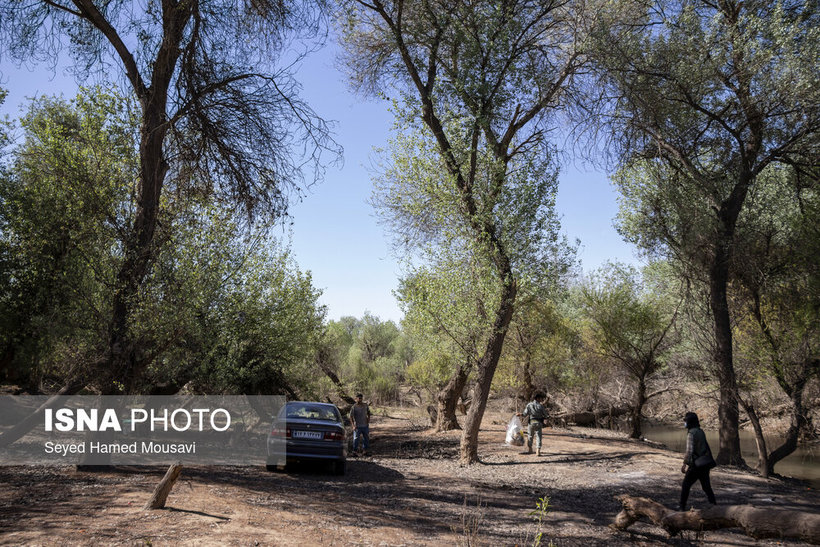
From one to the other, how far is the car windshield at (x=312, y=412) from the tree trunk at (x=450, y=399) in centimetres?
844

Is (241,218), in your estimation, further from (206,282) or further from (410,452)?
(410,452)

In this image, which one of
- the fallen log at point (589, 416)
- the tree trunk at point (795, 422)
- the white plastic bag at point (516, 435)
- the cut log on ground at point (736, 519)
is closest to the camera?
the cut log on ground at point (736, 519)

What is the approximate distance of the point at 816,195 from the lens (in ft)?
47.8

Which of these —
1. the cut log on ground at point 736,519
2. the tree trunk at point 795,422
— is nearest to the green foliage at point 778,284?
the tree trunk at point 795,422

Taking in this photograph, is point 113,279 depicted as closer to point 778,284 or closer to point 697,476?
point 697,476

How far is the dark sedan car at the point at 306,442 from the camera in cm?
1193

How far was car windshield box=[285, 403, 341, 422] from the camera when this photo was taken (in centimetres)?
1258

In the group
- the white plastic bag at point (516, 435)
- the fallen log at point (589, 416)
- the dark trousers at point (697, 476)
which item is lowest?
the fallen log at point (589, 416)

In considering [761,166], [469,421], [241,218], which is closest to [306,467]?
[469,421]

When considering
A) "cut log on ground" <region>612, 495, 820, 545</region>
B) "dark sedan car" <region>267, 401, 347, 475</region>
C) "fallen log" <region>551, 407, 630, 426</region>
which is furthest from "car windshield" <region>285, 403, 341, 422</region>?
"fallen log" <region>551, 407, 630, 426</region>

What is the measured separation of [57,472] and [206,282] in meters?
4.63

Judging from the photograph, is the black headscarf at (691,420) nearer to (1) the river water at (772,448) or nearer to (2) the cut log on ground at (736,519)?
(2) the cut log on ground at (736,519)

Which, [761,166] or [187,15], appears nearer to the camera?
[187,15]

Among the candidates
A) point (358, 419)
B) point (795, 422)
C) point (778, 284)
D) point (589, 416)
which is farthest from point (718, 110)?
point (589, 416)
